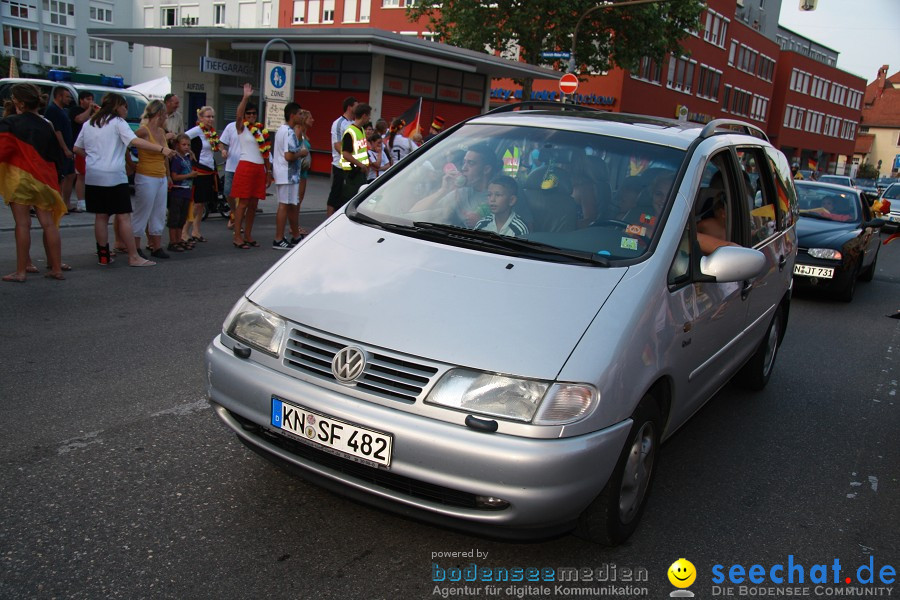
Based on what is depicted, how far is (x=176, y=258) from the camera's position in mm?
9148

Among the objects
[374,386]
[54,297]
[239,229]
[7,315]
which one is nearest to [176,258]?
[239,229]

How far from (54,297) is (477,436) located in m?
5.41

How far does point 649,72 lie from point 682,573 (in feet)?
155

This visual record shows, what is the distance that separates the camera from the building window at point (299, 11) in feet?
165

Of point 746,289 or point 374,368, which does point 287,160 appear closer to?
point 746,289

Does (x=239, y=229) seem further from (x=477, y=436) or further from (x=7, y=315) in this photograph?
(x=477, y=436)

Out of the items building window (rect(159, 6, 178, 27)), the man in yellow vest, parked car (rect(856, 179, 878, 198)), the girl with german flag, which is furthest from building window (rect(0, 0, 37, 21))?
the girl with german flag

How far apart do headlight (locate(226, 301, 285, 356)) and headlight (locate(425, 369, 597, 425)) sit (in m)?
0.76

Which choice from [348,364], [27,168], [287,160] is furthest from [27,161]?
[348,364]

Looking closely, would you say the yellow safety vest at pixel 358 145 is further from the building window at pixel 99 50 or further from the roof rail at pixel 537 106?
the building window at pixel 99 50

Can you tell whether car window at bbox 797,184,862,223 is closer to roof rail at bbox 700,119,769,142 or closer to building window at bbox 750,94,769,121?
roof rail at bbox 700,119,769,142

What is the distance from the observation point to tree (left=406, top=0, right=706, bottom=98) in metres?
31.1

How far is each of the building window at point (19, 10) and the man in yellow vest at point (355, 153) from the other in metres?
67.7

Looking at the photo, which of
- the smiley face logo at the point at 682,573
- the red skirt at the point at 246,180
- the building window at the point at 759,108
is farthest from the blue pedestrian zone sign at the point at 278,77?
the building window at the point at 759,108
